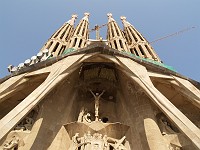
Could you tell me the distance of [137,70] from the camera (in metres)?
9.79

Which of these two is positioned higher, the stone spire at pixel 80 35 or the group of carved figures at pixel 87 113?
the stone spire at pixel 80 35

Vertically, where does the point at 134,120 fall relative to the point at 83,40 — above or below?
below

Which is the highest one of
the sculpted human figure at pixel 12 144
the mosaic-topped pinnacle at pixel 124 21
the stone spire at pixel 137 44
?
the mosaic-topped pinnacle at pixel 124 21

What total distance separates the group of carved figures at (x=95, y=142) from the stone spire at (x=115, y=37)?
26.4ft

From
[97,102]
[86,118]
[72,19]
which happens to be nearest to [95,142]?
[86,118]

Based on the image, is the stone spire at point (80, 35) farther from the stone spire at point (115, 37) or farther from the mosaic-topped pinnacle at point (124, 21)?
the mosaic-topped pinnacle at point (124, 21)

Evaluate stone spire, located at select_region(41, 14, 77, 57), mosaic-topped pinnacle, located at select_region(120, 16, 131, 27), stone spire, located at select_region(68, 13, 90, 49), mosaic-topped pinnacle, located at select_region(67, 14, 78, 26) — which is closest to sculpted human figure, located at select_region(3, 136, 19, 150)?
stone spire, located at select_region(41, 14, 77, 57)

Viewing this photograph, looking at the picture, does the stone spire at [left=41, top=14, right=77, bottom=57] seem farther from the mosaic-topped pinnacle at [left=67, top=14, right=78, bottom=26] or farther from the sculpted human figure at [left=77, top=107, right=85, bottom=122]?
the sculpted human figure at [left=77, top=107, right=85, bottom=122]

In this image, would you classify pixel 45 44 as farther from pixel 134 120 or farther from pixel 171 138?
pixel 171 138

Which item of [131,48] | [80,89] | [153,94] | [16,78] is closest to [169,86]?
[153,94]

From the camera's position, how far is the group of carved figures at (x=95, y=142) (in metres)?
9.09

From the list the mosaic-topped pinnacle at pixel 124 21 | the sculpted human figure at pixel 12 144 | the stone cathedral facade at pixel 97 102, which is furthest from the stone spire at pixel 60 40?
the sculpted human figure at pixel 12 144

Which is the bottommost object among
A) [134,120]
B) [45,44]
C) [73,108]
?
[134,120]

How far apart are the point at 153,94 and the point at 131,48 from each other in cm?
1059
